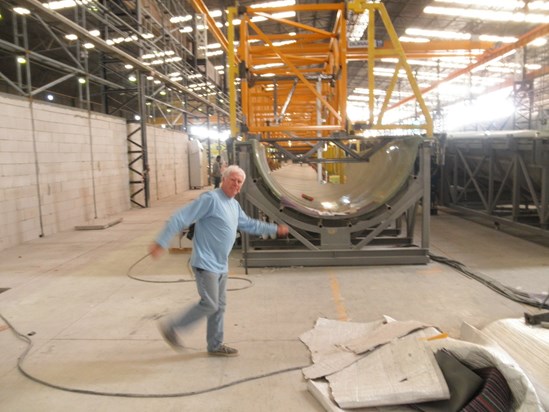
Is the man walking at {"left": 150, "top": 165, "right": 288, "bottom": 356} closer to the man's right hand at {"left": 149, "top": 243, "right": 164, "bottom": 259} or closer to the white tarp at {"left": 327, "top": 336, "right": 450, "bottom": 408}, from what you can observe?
the man's right hand at {"left": 149, "top": 243, "right": 164, "bottom": 259}

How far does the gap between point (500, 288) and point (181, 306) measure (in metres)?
4.17

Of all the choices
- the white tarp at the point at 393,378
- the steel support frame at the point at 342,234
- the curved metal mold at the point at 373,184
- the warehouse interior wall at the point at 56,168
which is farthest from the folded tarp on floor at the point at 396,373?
the warehouse interior wall at the point at 56,168

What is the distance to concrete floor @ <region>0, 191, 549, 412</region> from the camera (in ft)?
11.2

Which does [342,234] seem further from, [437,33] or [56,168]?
[437,33]

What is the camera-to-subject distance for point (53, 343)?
436 centimetres

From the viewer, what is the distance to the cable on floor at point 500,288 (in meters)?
5.15

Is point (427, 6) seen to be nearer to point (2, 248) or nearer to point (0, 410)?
point (2, 248)

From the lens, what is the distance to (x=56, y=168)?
10.8 metres

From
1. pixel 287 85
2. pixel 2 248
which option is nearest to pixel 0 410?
pixel 2 248

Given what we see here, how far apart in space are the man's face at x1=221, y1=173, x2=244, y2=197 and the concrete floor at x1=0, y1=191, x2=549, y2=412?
1.54 meters

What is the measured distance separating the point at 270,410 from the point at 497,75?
32.1 meters

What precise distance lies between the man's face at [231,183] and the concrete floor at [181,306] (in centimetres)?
154

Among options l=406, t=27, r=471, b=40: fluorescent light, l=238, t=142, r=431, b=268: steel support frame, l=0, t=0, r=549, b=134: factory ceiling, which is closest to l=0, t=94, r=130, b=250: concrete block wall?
l=0, t=0, r=549, b=134: factory ceiling

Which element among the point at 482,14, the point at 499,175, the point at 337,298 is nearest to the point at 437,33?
the point at 482,14
